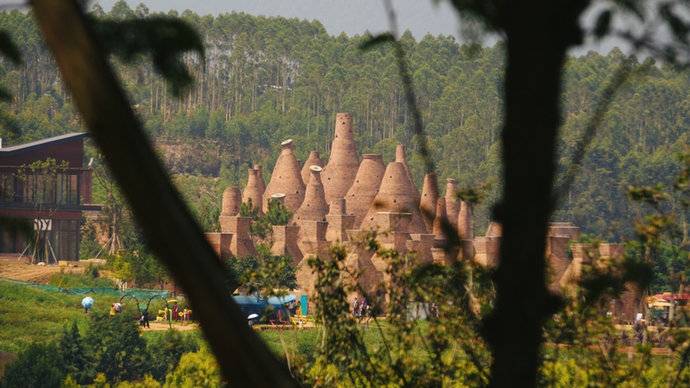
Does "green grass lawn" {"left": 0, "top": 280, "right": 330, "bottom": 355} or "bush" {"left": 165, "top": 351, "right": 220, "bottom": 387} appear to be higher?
"bush" {"left": 165, "top": 351, "right": 220, "bottom": 387}

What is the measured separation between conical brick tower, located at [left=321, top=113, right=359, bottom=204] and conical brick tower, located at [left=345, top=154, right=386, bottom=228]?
5.37ft

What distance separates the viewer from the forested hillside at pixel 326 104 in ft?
204

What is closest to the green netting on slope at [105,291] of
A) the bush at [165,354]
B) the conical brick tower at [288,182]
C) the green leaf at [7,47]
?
the conical brick tower at [288,182]

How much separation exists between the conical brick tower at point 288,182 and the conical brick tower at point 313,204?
110 cm

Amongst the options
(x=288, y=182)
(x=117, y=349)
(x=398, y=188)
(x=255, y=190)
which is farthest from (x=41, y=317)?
(x=255, y=190)

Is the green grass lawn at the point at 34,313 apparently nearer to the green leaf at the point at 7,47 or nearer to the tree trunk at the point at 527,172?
the green leaf at the point at 7,47

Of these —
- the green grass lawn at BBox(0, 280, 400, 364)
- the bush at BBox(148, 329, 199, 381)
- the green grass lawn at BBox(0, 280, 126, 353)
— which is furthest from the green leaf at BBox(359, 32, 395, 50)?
the green grass lawn at BBox(0, 280, 126, 353)

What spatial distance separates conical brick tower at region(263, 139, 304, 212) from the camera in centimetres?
4081

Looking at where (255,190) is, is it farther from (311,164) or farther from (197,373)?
(197,373)

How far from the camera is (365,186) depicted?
38781 mm

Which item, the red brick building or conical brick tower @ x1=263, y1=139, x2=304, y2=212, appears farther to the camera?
conical brick tower @ x1=263, y1=139, x2=304, y2=212

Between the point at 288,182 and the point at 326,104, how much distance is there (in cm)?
3114

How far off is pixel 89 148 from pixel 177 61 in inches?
2120

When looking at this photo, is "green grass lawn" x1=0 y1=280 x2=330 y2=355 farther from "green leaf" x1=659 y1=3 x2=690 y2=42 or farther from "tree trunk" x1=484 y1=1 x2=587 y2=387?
"tree trunk" x1=484 y1=1 x2=587 y2=387
